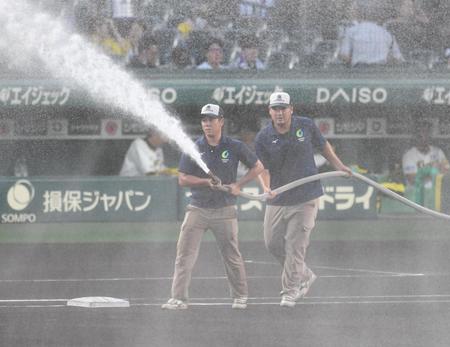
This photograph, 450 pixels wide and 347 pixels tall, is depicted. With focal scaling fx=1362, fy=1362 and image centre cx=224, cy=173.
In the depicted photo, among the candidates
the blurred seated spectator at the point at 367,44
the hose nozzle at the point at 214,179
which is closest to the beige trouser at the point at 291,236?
the hose nozzle at the point at 214,179

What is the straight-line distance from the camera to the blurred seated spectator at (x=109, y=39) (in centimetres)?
2223

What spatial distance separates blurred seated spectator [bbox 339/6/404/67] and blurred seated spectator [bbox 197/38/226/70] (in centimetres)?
210

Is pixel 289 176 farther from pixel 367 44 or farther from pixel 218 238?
pixel 367 44

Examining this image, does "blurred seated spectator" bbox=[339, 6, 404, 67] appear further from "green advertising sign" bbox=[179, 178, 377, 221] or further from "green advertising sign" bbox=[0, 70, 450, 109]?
"green advertising sign" bbox=[179, 178, 377, 221]

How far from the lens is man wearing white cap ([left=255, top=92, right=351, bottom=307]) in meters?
11.7

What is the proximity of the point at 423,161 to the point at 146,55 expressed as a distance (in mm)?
5127

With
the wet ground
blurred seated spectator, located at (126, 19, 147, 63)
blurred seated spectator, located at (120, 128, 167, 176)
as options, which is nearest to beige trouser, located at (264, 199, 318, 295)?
the wet ground

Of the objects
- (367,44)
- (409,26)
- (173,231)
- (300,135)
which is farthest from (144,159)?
(300,135)

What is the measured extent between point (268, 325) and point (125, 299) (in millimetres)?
2231

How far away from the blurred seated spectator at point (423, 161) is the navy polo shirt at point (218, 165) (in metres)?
12.0

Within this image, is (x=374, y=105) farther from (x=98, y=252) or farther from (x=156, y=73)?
(x=98, y=252)

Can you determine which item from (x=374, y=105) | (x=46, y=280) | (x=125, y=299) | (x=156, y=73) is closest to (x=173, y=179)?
(x=156, y=73)

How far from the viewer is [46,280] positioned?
13617 mm

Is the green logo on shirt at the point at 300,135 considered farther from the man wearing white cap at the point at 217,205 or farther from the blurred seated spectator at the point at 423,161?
the blurred seated spectator at the point at 423,161
